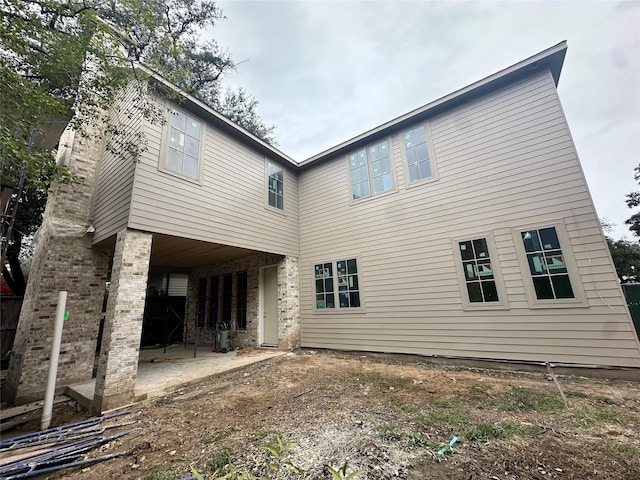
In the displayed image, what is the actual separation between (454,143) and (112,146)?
7.84 meters

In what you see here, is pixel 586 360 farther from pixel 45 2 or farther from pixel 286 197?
pixel 45 2

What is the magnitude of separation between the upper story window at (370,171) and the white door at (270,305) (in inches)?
142

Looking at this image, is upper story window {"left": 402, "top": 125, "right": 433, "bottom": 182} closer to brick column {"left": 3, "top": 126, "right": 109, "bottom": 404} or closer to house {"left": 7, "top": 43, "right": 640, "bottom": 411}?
house {"left": 7, "top": 43, "right": 640, "bottom": 411}

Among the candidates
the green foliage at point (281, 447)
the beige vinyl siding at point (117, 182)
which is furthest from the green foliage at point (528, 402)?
the beige vinyl siding at point (117, 182)

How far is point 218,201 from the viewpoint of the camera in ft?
19.5

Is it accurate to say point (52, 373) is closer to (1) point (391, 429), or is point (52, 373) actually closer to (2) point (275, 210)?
(1) point (391, 429)

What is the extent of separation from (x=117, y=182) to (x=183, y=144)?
1.52m

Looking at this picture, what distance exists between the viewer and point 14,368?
16.4ft


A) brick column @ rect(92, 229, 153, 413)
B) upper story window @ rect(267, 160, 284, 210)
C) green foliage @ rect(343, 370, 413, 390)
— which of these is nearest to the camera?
brick column @ rect(92, 229, 153, 413)

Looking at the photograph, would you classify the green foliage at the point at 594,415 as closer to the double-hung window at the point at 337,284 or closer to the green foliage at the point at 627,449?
the green foliage at the point at 627,449

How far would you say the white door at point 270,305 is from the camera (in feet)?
25.3

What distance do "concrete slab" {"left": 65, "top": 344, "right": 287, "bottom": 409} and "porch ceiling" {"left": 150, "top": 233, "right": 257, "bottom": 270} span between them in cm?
277

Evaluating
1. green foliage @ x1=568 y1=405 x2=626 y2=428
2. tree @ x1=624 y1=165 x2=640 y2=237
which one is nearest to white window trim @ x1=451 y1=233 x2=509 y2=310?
green foliage @ x1=568 y1=405 x2=626 y2=428

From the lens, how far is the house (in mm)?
4367
